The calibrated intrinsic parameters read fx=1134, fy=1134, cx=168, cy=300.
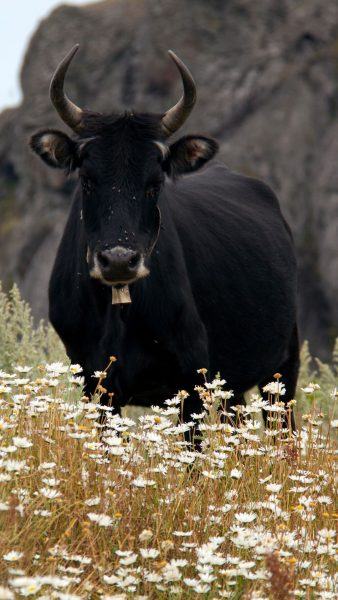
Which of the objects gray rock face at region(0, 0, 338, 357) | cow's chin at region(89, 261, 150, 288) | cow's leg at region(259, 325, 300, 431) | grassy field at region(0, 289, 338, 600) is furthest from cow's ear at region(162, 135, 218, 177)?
gray rock face at region(0, 0, 338, 357)

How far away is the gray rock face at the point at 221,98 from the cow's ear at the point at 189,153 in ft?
77.3

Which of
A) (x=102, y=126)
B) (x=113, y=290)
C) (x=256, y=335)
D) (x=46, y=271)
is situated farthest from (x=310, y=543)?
(x=46, y=271)

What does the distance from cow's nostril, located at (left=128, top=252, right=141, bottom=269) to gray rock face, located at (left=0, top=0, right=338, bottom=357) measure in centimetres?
2472

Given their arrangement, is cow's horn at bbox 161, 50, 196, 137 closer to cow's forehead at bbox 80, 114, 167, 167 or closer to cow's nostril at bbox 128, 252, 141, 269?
cow's forehead at bbox 80, 114, 167, 167

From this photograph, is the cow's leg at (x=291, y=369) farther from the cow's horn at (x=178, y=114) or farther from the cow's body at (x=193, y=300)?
the cow's horn at (x=178, y=114)

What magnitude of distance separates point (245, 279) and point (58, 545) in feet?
13.9

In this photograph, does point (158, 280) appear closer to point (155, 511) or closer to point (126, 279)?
point (126, 279)

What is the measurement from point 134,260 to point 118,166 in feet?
2.21

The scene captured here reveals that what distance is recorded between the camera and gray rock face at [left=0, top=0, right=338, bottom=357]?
110ft

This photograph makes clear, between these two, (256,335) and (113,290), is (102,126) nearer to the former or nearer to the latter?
(113,290)

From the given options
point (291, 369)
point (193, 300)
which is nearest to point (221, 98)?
point (291, 369)

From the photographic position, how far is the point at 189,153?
23.7 ft

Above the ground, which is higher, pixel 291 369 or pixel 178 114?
pixel 178 114

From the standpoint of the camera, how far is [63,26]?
37281 mm
